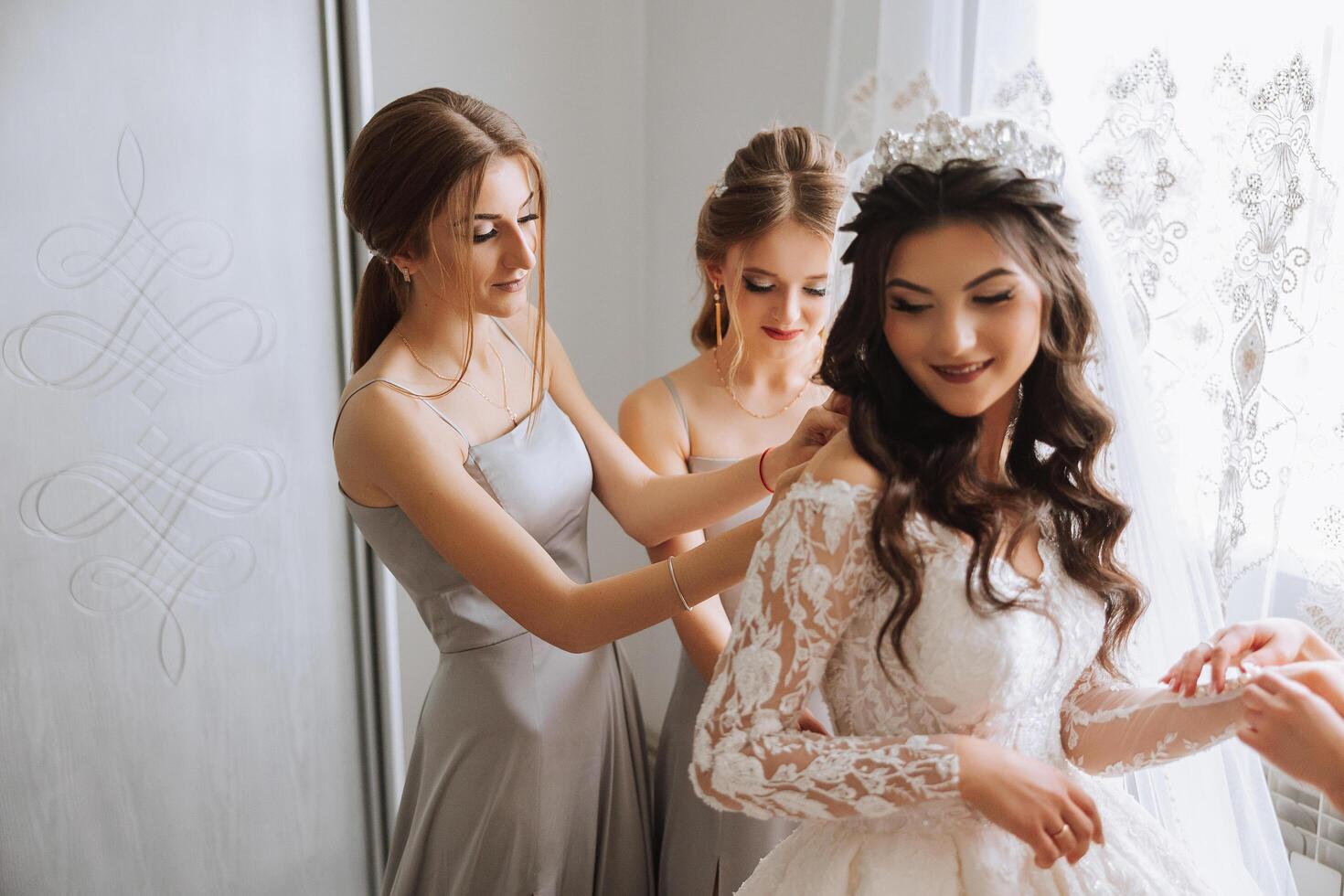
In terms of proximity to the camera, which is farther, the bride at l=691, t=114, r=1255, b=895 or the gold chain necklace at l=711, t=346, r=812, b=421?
the gold chain necklace at l=711, t=346, r=812, b=421

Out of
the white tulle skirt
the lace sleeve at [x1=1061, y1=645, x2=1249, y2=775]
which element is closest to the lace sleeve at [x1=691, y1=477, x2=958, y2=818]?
the white tulle skirt

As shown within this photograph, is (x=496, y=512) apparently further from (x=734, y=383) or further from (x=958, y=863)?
(x=958, y=863)

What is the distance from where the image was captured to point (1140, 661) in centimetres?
136

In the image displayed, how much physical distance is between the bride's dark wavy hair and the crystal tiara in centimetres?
2

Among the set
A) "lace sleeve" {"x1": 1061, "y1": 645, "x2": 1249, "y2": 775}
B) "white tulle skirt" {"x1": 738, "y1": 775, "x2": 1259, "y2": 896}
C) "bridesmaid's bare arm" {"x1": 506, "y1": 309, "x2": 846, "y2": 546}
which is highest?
"bridesmaid's bare arm" {"x1": 506, "y1": 309, "x2": 846, "y2": 546}

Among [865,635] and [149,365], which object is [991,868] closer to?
[865,635]

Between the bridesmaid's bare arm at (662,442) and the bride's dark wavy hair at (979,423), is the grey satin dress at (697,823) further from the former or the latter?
the bride's dark wavy hair at (979,423)

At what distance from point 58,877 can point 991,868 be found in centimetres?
196

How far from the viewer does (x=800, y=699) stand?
109 cm

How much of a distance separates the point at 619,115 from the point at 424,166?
65.3 inches

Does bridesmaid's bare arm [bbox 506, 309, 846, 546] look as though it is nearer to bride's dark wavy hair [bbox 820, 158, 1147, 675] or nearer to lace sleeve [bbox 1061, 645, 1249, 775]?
bride's dark wavy hair [bbox 820, 158, 1147, 675]

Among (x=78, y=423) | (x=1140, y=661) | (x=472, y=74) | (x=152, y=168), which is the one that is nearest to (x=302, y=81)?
(x=152, y=168)

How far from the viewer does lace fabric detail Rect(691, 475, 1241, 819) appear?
1061 mm

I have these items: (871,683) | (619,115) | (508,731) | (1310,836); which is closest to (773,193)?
(871,683)
